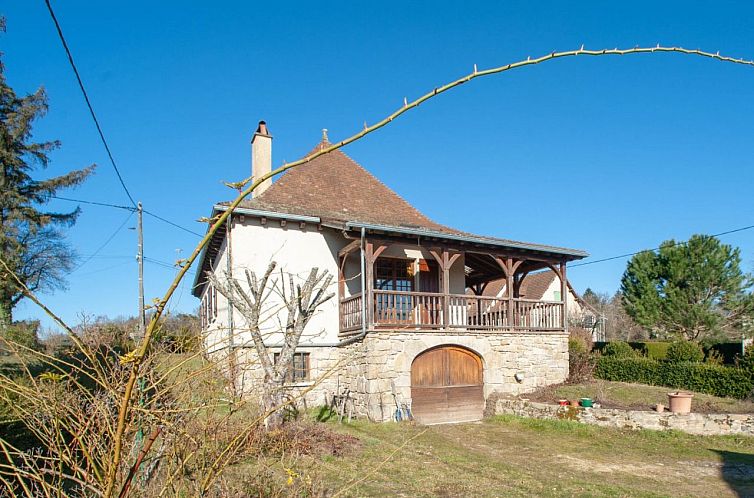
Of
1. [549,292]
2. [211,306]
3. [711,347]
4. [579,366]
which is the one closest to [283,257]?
[211,306]

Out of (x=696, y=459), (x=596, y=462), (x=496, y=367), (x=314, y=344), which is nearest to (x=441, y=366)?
(x=496, y=367)

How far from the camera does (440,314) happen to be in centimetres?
1452

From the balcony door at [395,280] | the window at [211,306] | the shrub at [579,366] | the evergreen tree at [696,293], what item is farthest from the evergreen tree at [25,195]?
the evergreen tree at [696,293]

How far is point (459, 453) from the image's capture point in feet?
32.8

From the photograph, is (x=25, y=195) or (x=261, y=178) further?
(x=25, y=195)

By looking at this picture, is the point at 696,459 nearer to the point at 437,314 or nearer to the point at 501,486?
the point at 501,486

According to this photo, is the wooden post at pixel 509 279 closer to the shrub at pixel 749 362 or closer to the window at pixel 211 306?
the shrub at pixel 749 362

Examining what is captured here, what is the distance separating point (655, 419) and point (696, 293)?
60.0ft

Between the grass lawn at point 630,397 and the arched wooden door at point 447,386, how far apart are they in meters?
1.67

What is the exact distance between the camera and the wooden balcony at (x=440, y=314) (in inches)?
530

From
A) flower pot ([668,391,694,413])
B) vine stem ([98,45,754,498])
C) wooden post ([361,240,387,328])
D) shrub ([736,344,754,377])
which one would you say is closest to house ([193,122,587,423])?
wooden post ([361,240,387,328])

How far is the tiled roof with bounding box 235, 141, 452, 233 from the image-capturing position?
590 inches

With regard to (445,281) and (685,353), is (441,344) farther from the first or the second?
(685,353)

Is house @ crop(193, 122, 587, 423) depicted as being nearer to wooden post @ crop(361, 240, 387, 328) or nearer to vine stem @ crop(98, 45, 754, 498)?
wooden post @ crop(361, 240, 387, 328)
